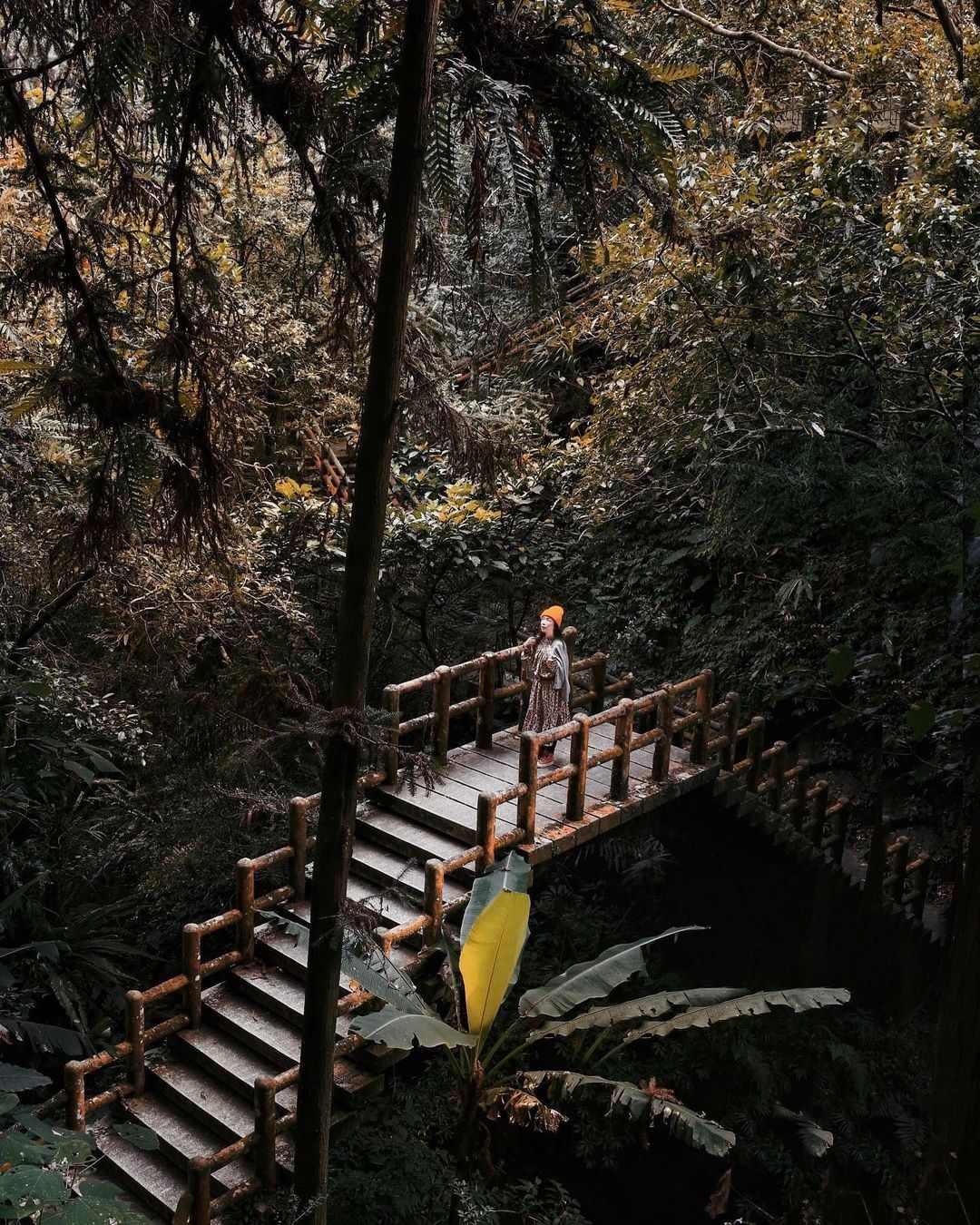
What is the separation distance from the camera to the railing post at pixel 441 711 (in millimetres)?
8170

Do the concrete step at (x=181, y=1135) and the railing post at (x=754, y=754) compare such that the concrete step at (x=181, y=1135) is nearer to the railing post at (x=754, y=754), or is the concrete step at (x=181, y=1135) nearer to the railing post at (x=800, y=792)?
the railing post at (x=754, y=754)

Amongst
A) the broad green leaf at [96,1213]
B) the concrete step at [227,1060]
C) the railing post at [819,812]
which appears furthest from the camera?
the railing post at [819,812]

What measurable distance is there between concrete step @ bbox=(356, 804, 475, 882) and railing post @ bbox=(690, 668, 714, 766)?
2.35 m

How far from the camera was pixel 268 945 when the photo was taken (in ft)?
24.5

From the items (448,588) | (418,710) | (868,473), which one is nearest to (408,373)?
(868,473)

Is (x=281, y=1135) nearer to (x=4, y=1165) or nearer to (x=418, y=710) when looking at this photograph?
(x=4, y=1165)

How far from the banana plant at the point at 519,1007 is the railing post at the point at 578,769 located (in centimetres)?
81

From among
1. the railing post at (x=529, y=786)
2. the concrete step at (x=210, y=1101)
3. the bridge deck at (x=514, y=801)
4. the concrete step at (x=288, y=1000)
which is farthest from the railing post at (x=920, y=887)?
the concrete step at (x=210, y=1101)

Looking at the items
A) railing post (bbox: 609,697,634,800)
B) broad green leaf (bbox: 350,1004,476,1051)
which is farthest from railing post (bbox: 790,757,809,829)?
broad green leaf (bbox: 350,1004,476,1051)

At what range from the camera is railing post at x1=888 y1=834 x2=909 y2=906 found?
32.8 feet

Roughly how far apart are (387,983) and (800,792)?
4631 mm

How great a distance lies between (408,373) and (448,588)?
6.87 metres

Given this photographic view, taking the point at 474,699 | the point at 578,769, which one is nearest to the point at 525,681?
the point at 474,699

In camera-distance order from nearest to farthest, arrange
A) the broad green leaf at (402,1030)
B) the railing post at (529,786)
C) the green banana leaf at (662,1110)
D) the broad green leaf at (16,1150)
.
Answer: the broad green leaf at (16,1150), the broad green leaf at (402,1030), the green banana leaf at (662,1110), the railing post at (529,786)
